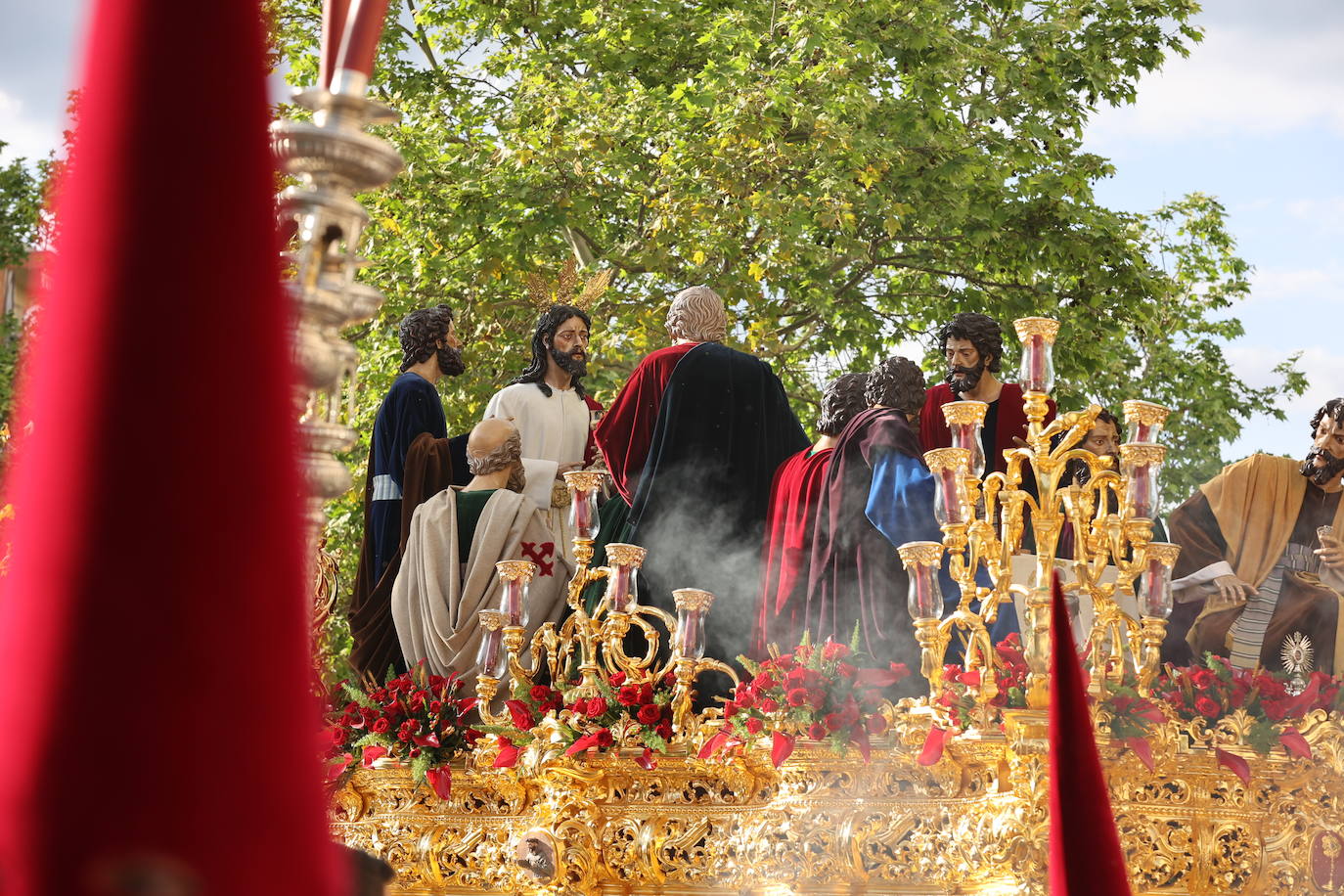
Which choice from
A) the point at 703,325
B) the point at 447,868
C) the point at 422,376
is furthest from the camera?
the point at 422,376

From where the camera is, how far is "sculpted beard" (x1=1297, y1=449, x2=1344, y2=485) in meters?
7.68

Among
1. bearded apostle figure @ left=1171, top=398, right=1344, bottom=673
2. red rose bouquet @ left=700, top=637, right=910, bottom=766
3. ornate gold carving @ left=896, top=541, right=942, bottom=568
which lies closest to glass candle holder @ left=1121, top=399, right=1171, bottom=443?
ornate gold carving @ left=896, top=541, right=942, bottom=568

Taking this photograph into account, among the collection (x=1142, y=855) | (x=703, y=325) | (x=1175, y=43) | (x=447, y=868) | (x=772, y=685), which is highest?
(x=1175, y=43)

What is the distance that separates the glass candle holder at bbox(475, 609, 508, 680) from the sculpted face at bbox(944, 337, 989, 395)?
103 inches

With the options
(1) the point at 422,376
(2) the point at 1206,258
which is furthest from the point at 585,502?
(2) the point at 1206,258

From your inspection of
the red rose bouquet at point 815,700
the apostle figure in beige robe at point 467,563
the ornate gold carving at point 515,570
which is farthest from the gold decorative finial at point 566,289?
the red rose bouquet at point 815,700

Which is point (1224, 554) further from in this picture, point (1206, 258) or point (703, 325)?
point (1206, 258)

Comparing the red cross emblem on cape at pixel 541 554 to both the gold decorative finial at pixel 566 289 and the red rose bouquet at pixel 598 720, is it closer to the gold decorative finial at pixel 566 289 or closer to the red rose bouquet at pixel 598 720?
the red rose bouquet at pixel 598 720

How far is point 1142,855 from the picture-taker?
600 centimetres

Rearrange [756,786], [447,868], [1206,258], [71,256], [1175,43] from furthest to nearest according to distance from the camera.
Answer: [1206,258] < [1175,43] < [447,868] < [756,786] < [71,256]

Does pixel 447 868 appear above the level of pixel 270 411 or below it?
below

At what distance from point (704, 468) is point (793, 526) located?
0.69 m

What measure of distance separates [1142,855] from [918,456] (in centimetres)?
203

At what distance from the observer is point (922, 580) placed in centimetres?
586
